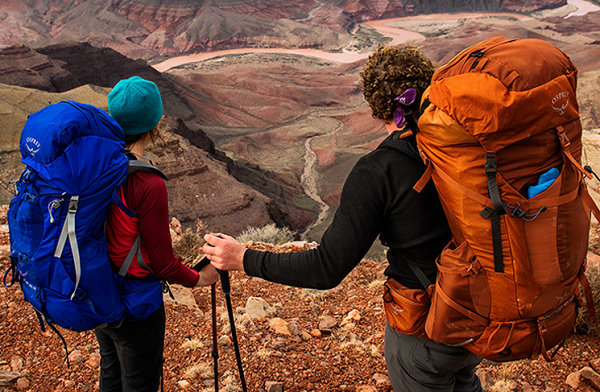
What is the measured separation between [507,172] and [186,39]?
70037 millimetres

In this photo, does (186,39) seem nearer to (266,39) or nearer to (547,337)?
(266,39)

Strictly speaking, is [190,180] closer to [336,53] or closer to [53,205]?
[53,205]

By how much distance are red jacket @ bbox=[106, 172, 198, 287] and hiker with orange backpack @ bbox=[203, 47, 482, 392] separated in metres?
0.21

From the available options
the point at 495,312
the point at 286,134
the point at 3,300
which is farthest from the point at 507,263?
the point at 286,134

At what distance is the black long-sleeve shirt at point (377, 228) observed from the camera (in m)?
1.55

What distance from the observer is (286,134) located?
114ft

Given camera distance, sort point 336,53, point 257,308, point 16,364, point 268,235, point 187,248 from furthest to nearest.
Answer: point 336,53, point 268,235, point 187,248, point 257,308, point 16,364

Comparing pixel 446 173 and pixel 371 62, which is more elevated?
pixel 371 62

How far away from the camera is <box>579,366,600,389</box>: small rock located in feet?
9.96

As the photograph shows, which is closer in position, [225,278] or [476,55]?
[476,55]

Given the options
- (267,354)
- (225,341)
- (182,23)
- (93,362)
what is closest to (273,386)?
(267,354)

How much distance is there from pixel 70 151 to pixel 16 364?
2.63 meters

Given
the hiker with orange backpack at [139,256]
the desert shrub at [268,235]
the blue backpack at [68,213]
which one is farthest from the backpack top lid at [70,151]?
the desert shrub at [268,235]

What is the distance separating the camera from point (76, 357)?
3.59m
